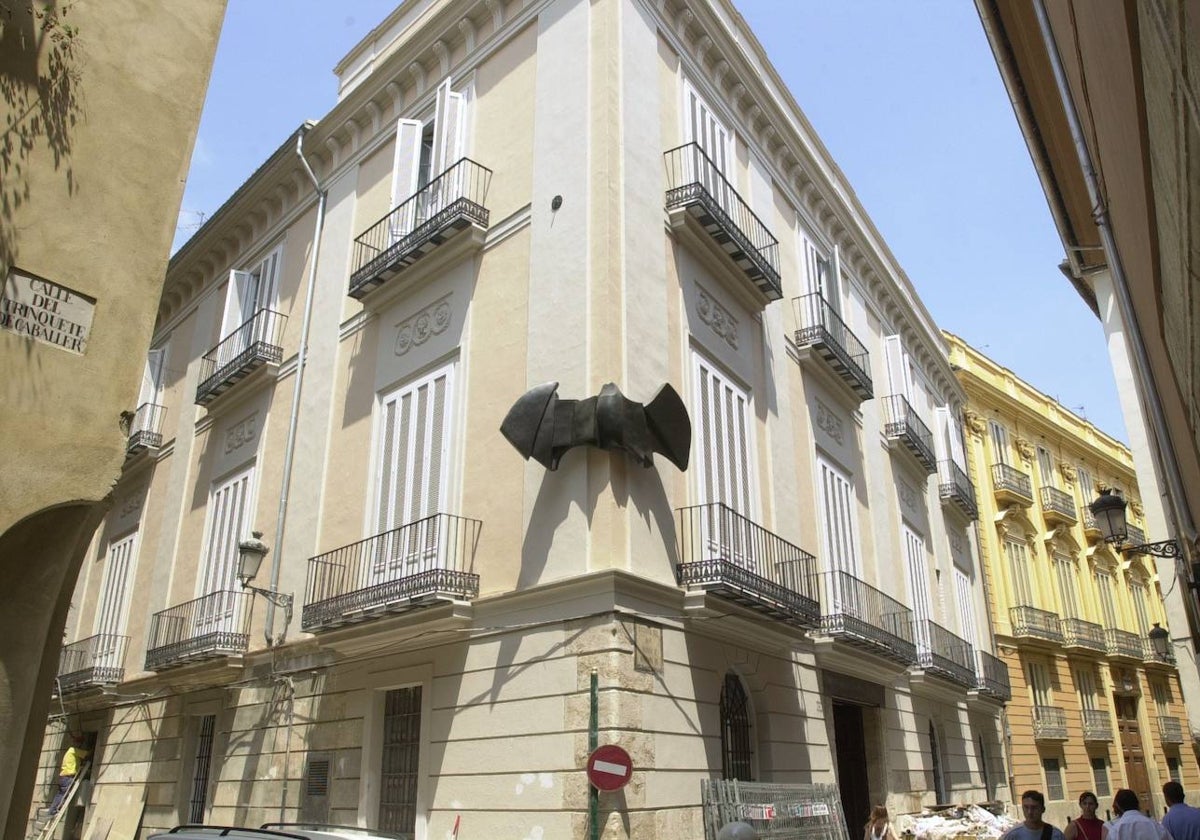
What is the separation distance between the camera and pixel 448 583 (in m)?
10.1

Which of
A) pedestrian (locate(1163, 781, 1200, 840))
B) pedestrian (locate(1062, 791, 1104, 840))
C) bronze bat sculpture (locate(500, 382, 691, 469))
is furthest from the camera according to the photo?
bronze bat sculpture (locate(500, 382, 691, 469))

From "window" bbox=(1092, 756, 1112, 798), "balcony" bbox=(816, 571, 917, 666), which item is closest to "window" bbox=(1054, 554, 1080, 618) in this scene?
"window" bbox=(1092, 756, 1112, 798)

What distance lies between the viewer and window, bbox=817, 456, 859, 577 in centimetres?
1472

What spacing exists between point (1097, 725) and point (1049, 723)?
158 inches

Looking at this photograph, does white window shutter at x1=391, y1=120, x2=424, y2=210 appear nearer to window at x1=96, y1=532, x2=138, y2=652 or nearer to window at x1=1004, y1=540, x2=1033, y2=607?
window at x1=96, y1=532, x2=138, y2=652

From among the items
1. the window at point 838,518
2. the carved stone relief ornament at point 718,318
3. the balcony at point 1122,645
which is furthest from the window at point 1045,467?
the carved stone relief ornament at point 718,318

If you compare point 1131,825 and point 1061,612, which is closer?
point 1131,825

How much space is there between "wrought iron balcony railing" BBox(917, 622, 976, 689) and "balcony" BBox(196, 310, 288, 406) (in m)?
12.9

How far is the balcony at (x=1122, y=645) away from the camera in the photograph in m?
30.3

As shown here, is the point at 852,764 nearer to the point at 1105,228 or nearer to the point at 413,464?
the point at 413,464

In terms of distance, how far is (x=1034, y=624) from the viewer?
25.8 meters

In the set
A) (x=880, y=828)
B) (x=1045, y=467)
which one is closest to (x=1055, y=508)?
(x=1045, y=467)

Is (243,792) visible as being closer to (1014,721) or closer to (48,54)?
(48,54)

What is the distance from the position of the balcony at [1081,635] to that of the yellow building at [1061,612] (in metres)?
0.05
